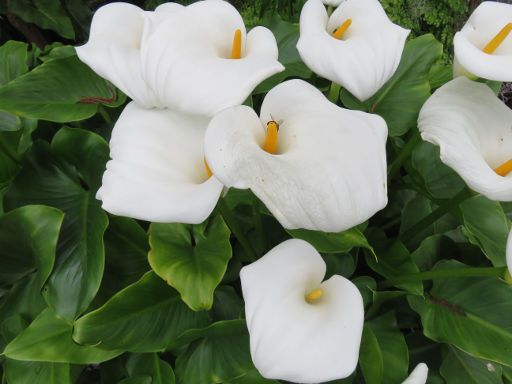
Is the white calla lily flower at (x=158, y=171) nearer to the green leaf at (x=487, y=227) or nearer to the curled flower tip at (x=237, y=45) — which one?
the curled flower tip at (x=237, y=45)

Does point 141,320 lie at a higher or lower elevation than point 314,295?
lower

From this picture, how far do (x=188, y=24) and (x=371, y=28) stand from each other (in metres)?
0.26

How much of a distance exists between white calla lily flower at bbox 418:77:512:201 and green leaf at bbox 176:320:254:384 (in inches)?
15.1

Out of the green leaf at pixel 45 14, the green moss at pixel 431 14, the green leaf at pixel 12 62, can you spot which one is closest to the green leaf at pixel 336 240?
the green leaf at pixel 12 62

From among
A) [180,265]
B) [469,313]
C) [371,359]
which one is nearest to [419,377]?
[371,359]

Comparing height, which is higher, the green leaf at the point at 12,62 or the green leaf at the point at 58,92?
the green leaf at the point at 58,92

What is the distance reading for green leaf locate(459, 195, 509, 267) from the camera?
2.40 feet

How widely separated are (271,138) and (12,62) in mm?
724

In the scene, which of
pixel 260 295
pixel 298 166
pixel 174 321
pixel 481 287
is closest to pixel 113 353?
pixel 174 321

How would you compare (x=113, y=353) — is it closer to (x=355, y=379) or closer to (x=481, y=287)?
(x=355, y=379)

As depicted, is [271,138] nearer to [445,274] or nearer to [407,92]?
[445,274]

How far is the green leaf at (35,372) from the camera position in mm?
760

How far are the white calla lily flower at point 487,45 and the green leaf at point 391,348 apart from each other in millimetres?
407

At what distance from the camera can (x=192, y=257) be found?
2.38 feet
